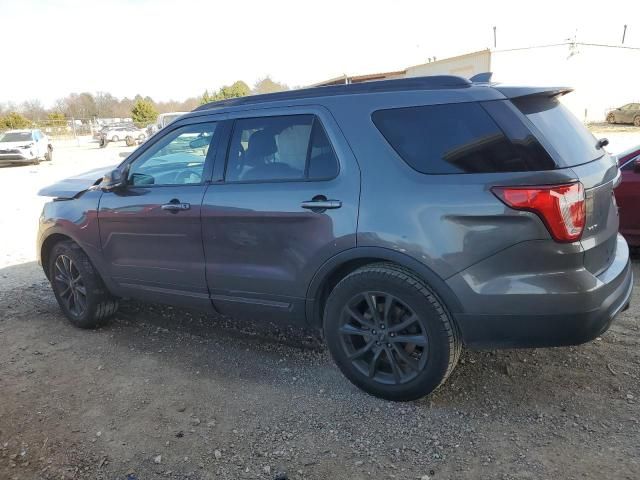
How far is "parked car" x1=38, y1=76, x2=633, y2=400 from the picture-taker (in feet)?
8.67

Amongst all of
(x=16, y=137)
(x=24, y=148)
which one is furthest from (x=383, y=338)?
(x=16, y=137)

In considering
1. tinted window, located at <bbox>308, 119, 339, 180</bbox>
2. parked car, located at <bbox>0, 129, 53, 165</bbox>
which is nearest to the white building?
parked car, located at <bbox>0, 129, 53, 165</bbox>

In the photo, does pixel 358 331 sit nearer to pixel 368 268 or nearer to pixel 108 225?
pixel 368 268

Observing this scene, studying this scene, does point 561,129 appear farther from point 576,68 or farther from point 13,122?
point 13,122

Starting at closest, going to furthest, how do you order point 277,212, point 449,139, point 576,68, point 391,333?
point 449,139 < point 391,333 < point 277,212 < point 576,68

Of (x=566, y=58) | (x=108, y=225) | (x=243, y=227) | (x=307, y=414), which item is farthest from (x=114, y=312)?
(x=566, y=58)

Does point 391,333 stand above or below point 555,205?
below

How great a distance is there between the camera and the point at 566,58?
31844mm

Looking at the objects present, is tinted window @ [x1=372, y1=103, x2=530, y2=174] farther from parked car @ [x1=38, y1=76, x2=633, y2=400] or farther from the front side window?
the front side window

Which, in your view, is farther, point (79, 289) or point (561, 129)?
point (79, 289)

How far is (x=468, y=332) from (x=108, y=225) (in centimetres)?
285

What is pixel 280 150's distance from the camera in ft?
11.2

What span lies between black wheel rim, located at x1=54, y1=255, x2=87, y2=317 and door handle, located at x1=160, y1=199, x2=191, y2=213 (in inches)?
50.6

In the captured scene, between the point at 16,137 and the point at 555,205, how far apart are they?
26.6 m
